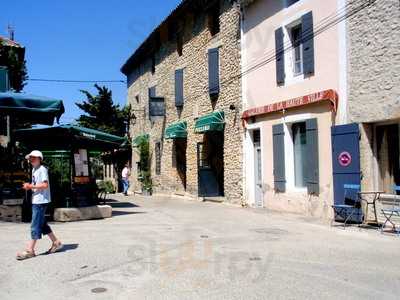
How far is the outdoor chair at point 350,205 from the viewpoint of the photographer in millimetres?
11367

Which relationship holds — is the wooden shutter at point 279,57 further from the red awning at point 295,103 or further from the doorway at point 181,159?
the doorway at point 181,159

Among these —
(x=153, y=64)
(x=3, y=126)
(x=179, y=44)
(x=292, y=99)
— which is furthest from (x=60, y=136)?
(x=153, y=64)

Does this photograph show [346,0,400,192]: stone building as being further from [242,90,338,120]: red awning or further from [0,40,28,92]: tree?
[0,40,28,92]: tree

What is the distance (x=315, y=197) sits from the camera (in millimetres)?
13102

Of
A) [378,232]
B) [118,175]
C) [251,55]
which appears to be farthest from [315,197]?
[118,175]

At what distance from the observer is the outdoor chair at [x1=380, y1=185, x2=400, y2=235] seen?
1023 cm

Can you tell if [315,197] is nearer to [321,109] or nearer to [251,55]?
[321,109]

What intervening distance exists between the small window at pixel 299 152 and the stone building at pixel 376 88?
230cm

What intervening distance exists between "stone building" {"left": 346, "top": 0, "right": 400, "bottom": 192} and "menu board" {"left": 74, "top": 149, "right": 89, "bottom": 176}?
265 inches

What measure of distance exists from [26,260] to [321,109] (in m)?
8.15

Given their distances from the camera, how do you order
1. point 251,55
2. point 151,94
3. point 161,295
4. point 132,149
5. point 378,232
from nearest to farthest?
point 161,295, point 378,232, point 251,55, point 151,94, point 132,149

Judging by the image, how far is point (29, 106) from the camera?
11.6m

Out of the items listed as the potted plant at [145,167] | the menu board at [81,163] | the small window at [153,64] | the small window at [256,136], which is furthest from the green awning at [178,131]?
the menu board at [81,163]

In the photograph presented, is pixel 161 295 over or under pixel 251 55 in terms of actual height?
under
